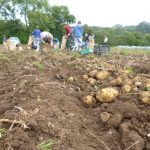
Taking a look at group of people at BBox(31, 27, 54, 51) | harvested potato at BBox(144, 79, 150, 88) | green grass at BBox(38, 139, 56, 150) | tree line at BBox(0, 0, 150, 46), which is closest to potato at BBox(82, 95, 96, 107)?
harvested potato at BBox(144, 79, 150, 88)

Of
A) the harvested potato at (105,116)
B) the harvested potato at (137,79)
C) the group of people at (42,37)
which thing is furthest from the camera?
the group of people at (42,37)

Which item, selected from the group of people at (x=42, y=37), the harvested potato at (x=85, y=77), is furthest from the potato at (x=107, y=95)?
the group of people at (x=42, y=37)

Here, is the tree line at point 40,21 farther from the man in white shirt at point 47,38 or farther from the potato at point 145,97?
the potato at point 145,97

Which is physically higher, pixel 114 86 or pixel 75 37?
pixel 114 86

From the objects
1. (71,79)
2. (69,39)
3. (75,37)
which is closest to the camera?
(71,79)

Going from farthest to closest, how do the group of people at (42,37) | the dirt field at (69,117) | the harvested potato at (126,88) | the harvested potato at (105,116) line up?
the group of people at (42,37), the harvested potato at (126,88), the harvested potato at (105,116), the dirt field at (69,117)

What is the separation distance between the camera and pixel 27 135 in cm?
383

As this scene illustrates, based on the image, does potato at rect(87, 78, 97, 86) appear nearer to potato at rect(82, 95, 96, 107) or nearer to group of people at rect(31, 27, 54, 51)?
potato at rect(82, 95, 96, 107)

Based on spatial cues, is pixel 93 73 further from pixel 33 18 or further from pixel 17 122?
pixel 33 18

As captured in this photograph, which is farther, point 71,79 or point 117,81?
point 71,79

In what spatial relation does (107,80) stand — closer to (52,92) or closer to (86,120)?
(52,92)

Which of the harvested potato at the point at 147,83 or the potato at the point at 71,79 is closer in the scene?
the harvested potato at the point at 147,83

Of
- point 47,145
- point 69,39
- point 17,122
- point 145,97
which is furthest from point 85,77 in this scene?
point 69,39

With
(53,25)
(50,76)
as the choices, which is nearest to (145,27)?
(53,25)
